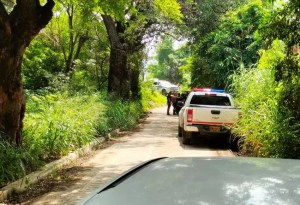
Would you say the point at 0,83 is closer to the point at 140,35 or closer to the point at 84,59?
the point at 140,35

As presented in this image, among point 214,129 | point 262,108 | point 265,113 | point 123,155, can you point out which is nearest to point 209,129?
point 214,129

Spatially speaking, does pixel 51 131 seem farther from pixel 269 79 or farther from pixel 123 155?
pixel 269 79

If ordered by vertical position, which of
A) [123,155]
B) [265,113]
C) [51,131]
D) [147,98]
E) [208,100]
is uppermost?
[147,98]

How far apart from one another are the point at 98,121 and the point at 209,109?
4135mm

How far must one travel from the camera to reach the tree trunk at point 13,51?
9.01m

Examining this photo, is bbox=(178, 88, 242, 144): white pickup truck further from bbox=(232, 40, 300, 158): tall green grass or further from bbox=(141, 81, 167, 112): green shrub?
bbox=(141, 81, 167, 112): green shrub

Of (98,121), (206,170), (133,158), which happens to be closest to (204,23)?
(98,121)

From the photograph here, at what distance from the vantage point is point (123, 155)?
40.3 feet

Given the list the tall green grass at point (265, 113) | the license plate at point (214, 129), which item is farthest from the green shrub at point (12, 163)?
the license plate at point (214, 129)

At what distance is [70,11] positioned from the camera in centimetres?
2589

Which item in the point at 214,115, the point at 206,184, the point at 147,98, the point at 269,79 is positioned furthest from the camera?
the point at 147,98

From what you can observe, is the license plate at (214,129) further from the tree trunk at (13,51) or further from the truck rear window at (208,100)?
the tree trunk at (13,51)

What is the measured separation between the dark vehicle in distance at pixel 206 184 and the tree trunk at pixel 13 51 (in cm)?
674

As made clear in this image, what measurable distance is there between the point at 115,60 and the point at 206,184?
816 inches
